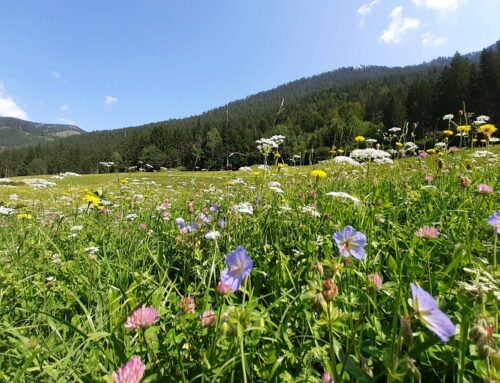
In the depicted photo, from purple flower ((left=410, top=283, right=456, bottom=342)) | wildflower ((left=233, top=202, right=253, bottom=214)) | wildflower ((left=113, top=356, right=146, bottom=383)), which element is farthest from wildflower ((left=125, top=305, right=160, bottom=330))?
wildflower ((left=233, top=202, right=253, bottom=214))

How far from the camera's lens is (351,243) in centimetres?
114

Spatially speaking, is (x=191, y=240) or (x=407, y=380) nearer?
(x=407, y=380)

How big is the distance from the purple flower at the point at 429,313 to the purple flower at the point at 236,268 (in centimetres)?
46

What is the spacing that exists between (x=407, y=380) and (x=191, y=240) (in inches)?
53.3

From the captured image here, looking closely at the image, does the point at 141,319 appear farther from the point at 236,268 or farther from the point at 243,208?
the point at 243,208

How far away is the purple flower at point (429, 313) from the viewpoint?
2.23 feet

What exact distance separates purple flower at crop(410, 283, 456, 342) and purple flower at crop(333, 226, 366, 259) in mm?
384

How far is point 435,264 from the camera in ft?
6.09

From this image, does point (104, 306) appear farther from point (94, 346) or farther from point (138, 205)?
point (138, 205)

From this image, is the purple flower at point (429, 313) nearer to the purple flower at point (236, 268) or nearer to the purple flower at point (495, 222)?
the purple flower at point (236, 268)

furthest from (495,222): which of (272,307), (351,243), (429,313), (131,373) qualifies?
(131,373)

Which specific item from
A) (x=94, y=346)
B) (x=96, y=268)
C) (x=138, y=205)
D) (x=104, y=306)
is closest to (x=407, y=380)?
(x=94, y=346)

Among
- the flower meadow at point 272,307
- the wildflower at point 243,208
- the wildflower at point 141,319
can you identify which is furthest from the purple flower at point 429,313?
the wildflower at point 243,208

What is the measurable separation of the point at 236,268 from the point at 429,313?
54 cm
